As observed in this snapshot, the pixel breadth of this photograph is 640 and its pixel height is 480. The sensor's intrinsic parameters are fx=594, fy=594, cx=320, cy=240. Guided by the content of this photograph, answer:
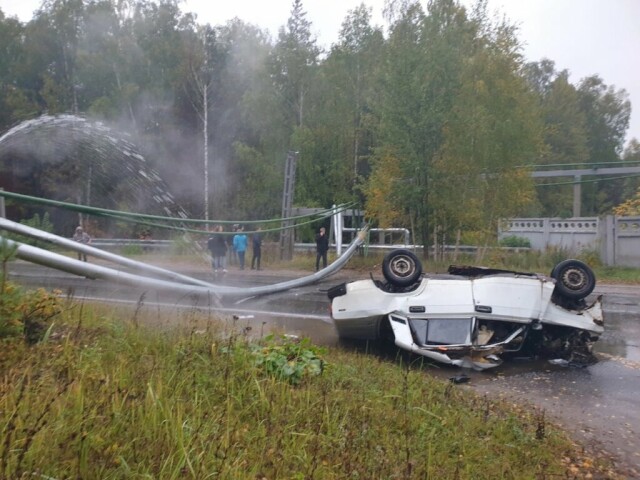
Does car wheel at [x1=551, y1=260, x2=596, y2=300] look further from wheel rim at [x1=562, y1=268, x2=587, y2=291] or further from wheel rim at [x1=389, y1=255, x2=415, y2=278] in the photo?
wheel rim at [x1=389, y1=255, x2=415, y2=278]

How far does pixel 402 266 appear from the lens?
8.03 metres

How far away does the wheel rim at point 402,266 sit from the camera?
26.1ft

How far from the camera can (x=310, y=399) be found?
4656 millimetres

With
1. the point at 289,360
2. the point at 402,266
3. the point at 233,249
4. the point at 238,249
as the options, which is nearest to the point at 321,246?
the point at 238,249

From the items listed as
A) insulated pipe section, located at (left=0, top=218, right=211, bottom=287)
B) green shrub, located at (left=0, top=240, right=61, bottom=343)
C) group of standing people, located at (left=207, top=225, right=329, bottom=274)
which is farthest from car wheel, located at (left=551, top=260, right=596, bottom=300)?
group of standing people, located at (left=207, top=225, right=329, bottom=274)

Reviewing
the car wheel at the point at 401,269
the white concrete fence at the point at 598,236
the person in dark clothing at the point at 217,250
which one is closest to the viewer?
the car wheel at the point at 401,269

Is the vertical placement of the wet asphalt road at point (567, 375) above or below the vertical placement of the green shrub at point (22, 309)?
below

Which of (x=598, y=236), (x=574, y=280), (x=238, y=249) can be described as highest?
(x=598, y=236)

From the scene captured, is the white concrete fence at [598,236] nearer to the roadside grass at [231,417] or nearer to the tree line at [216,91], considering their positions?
the tree line at [216,91]

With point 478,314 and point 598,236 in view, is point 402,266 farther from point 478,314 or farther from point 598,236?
point 598,236

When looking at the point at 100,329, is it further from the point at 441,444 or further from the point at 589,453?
the point at 589,453

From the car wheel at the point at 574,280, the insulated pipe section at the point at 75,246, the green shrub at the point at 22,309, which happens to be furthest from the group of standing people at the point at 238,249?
the green shrub at the point at 22,309

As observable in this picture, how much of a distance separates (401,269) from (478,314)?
1.18m

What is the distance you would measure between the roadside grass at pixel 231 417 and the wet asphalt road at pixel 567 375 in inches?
19.2
